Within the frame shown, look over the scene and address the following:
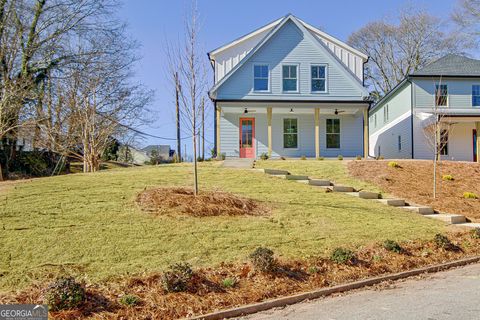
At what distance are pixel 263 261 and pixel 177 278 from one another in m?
1.45

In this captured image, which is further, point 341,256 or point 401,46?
point 401,46

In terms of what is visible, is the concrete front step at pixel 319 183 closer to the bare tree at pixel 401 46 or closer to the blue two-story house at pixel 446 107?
the blue two-story house at pixel 446 107

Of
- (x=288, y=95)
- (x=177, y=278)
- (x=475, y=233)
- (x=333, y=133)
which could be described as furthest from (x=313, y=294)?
(x=333, y=133)

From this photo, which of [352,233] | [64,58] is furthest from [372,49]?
[352,233]

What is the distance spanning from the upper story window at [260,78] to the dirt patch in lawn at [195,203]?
12.5 m

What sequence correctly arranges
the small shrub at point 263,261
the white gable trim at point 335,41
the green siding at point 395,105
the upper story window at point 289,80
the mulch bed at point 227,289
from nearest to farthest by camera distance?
the mulch bed at point 227,289 < the small shrub at point 263,261 < the upper story window at point 289,80 < the white gable trim at point 335,41 < the green siding at point 395,105

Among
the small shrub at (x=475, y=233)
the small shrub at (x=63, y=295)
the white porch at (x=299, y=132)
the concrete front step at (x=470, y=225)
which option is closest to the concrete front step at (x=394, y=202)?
the concrete front step at (x=470, y=225)

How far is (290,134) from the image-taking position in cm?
2258

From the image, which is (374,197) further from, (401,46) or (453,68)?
(401,46)

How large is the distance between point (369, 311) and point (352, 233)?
3.38 m

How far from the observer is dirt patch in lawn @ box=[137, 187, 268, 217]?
8.59m

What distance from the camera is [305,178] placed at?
13.8 meters

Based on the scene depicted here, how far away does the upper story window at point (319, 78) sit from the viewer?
21.8m

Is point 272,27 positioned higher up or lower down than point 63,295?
higher up
